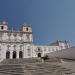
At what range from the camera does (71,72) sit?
77.5 feet

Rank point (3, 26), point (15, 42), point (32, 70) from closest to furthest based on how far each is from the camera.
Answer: point (32, 70) < point (15, 42) < point (3, 26)

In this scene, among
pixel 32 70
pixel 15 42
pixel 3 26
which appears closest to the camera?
pixel 32 70

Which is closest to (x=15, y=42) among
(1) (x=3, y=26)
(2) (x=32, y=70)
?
(1) (x=3, y=26)

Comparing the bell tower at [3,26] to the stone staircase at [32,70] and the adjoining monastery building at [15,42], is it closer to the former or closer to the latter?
the adjoining monastery building at [15,42]

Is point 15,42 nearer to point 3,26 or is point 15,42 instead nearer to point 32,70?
point 3,26

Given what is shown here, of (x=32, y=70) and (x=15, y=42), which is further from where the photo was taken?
(x=15, y=42)

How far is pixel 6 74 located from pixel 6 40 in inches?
1873

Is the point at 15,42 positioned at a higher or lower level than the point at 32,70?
higher

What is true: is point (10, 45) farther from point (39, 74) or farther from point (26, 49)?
point (39, 74)

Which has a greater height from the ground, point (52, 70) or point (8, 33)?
point (8, 33)

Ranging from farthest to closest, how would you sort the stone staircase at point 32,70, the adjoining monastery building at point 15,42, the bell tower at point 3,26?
1. the bell tower at point 3,26
2. the adjoining monastery building at point 15,42
3. the stone staircase at point 32,70

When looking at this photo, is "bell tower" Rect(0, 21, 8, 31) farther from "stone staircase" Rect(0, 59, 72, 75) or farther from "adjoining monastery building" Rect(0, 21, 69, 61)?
"stone staircase" Rect(0, 59, 72, 75)

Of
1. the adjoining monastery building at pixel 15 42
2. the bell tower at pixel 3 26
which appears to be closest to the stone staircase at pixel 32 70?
the adjoining monastery building at pixel 15 42

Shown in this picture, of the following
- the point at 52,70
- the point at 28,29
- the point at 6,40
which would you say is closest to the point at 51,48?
the point at 28,29
